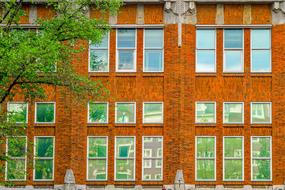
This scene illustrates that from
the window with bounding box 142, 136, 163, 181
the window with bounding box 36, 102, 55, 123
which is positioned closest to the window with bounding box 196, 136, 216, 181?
the window with bounding box 142, 136, 163, 181

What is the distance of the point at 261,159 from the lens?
40094mm

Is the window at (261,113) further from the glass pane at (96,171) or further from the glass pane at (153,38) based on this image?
the glass pane at (96,171)

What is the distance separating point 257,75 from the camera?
40.7m

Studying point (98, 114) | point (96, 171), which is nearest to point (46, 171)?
point (96, 171)

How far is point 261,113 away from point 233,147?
2384 mm

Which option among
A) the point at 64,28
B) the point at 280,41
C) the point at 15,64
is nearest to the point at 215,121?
the point at 280,41

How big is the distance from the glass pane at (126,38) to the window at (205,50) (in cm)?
355

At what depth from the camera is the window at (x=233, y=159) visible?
40094 millimetres

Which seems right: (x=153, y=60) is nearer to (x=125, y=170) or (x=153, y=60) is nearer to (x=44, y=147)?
(x=125, y=170)

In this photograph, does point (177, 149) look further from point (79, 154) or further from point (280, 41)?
point (280, 41)

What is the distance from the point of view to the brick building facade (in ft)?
131

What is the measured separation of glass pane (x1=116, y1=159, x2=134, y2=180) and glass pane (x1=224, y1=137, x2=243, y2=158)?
5.10m

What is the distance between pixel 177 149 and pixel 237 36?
23.2 ft

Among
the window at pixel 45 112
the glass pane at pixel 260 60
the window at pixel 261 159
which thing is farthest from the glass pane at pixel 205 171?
the window at pixel 45 112
